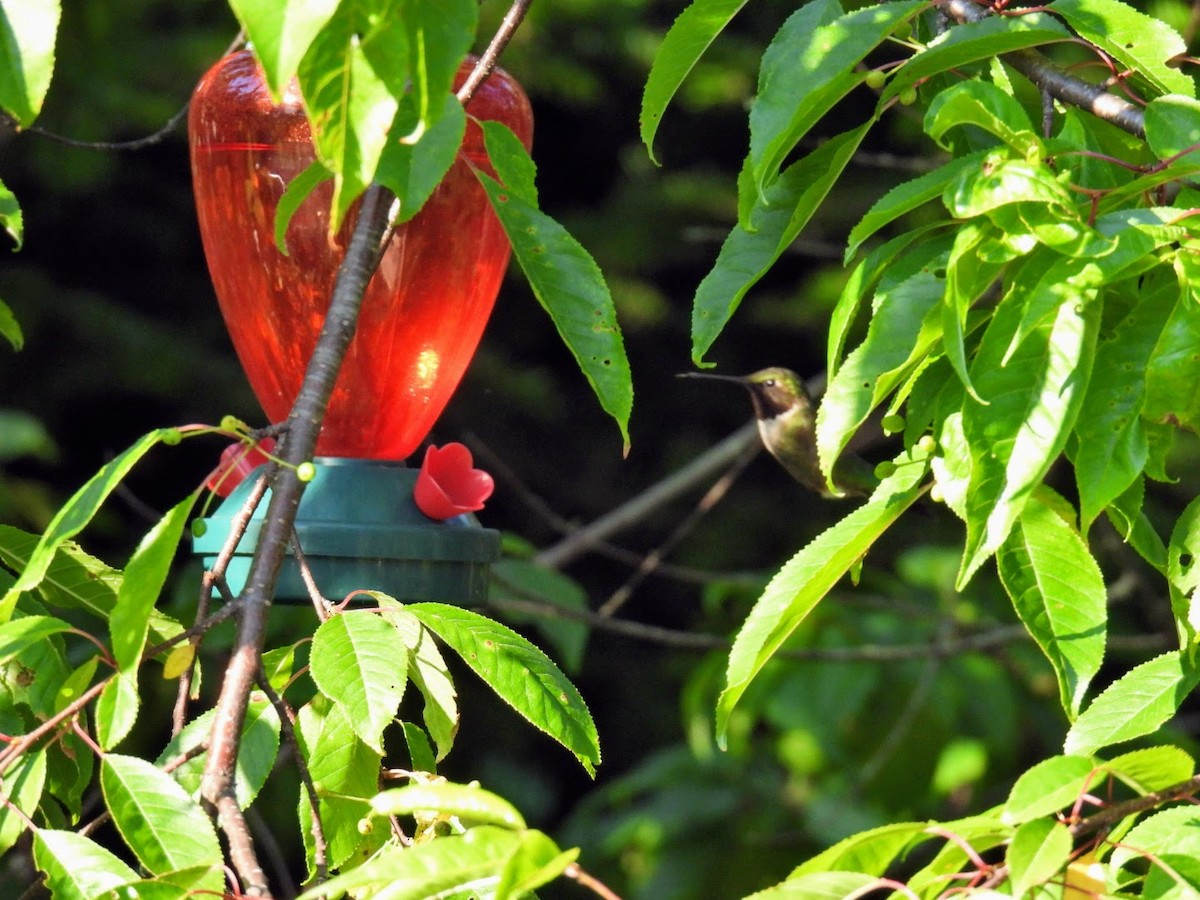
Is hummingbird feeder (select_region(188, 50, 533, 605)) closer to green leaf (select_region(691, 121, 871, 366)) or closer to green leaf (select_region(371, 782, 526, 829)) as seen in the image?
green leaf (select_region(691, 121, 871, 366))

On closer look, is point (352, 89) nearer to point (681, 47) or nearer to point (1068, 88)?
point (681, 47)

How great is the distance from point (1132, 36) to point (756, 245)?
310 mm

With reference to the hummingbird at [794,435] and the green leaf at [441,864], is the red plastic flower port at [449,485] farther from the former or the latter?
the hummingbird at [794,435]

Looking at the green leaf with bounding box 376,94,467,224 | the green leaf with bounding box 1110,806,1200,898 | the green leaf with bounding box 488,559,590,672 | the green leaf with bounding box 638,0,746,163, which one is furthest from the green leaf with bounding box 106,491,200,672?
the green leaf with bounding box 488,559,590,672

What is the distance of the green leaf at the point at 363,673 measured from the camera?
1039 millimetres

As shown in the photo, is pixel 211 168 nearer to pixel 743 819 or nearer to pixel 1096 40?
pixel 1096 40

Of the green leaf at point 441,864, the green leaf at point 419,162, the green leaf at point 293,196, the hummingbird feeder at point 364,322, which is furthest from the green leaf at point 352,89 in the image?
the hummingbird feeder at point 364,322

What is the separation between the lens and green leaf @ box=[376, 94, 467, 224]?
37.5 inches

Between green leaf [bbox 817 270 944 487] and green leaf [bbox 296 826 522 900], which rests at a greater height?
green leaf [bbox 817 270 944 487]

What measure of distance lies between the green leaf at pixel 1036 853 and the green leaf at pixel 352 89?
488 millimetres

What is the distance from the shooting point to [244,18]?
775 mm

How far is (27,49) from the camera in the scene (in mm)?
941

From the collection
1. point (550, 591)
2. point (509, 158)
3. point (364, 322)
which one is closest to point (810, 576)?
point (509, 158)

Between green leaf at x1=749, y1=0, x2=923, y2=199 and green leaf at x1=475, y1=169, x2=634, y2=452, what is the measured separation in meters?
0.18
